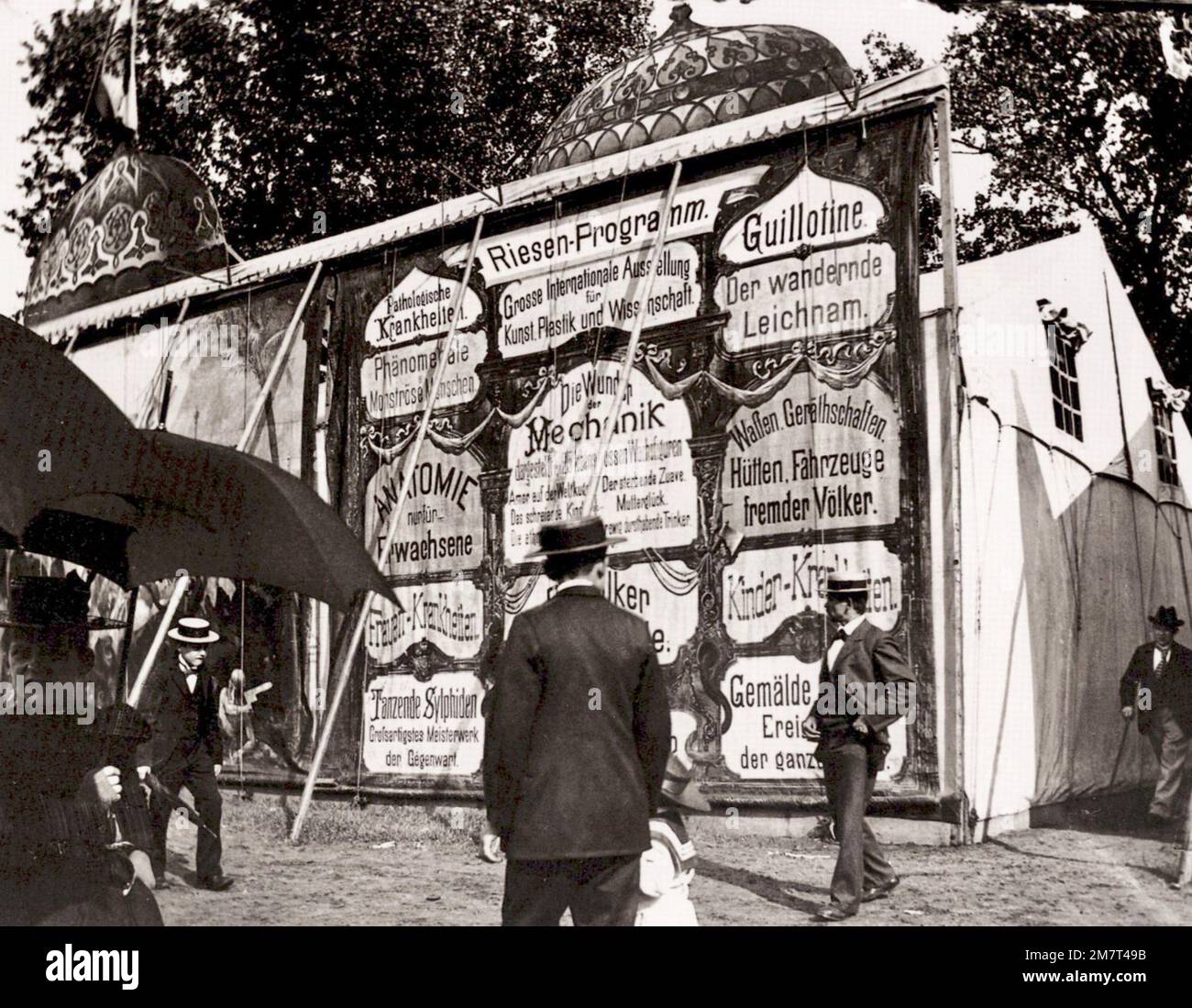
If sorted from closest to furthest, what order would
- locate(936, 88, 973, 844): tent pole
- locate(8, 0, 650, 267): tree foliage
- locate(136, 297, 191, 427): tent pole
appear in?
1. locate(936, 88, 973, 844): tent pole
2. locate(8, 0, 650, 267): tree foliage
3. locate(136, 297, 191, 427): tent pole

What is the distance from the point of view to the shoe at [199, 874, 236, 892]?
5.91m

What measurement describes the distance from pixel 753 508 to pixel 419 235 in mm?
2258

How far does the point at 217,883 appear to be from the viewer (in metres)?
5.93

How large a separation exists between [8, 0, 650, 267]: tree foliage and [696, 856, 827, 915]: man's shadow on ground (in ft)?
11.2

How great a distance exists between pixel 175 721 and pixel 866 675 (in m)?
3.00

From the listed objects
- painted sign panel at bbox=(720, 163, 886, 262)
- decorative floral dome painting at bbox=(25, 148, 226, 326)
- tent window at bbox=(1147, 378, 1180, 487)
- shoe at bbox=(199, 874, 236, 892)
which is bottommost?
shoe at bbox=(199, 874, 236, 892)

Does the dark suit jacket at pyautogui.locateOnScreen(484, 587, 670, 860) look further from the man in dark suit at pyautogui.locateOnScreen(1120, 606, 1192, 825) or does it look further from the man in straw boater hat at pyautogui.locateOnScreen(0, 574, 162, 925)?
the man in dark suit at pyautogui.locateOnScreen(1120, 606, 1192, 825)

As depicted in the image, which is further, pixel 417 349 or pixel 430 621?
pixel 417 349

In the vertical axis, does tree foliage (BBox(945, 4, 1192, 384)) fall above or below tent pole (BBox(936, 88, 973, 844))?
above

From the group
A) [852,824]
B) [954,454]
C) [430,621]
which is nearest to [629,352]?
[954,454]

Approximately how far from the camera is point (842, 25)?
19.8 ft

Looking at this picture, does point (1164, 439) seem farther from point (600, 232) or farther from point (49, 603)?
point (49, 603)

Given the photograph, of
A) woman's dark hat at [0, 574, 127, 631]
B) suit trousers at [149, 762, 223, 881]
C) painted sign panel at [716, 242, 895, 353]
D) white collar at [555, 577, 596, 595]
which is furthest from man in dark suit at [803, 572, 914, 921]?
woman's dark hat at [0, 574, 127, 631]
